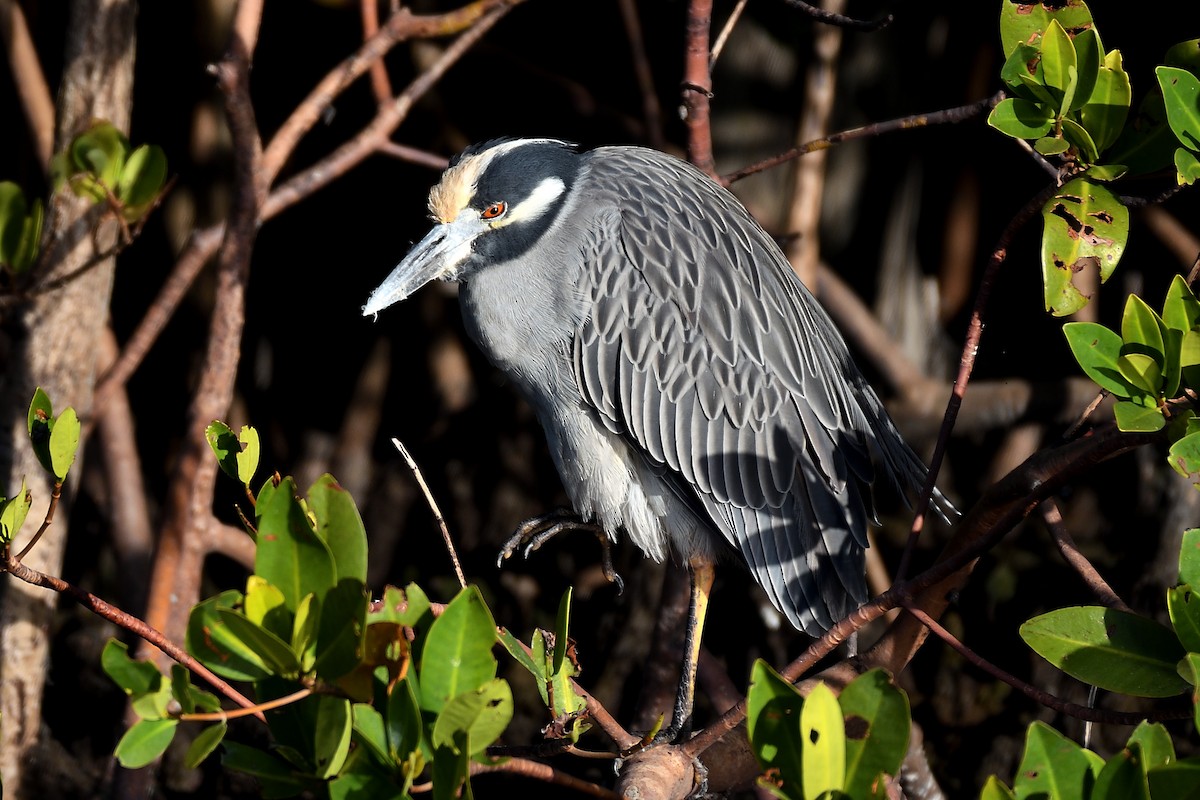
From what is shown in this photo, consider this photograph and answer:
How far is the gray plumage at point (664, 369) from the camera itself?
7.30ft

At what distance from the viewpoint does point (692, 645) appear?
2225 millimetres

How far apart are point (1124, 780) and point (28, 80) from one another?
3.15 meters

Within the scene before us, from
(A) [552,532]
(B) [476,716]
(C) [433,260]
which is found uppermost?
(C) [433,260]

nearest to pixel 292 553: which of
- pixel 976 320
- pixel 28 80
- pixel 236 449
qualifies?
pixel 236 449

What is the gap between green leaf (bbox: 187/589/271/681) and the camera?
931mm

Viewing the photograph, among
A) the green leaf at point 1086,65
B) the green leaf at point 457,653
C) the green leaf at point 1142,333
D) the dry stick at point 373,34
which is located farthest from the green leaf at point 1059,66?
the dry stick at point 373,34

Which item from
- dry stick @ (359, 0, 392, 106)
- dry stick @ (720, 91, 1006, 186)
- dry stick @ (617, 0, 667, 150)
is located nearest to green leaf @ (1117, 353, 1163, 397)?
dry stick @ (720, 91, 1006, 186)

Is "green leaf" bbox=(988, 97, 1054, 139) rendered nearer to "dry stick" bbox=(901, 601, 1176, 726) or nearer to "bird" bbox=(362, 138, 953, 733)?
"dry stick" bbox=(901, 601, 1176, 726)

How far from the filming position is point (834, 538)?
2.25m

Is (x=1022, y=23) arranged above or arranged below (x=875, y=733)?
above

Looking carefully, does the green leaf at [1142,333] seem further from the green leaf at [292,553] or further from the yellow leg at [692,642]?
the yellow leg at [692,642]

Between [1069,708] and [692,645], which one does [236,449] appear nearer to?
[1069,708]

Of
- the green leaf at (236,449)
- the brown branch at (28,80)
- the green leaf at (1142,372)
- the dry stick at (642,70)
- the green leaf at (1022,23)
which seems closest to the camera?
the green leaf at (1142,372)

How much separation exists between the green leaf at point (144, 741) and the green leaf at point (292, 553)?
0.15 m
